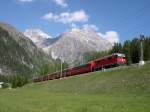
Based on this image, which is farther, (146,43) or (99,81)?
(146,43)

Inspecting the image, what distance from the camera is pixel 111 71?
7056 cm

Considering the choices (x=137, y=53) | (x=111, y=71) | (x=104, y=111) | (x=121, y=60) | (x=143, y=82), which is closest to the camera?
(x=104, y=111)

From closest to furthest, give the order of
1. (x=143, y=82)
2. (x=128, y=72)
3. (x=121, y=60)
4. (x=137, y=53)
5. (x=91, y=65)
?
(x=143, y=82)
(x=128, y=72)
(x=121, y=60)
(x=91, y=65)
(x=137, y=53)

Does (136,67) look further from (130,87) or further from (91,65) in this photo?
(91,65)

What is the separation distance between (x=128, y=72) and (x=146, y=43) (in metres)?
77.1

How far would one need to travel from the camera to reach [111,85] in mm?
58750

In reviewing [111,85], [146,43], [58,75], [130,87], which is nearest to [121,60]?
[111,85]

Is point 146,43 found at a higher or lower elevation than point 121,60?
higher

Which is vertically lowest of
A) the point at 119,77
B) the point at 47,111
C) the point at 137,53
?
the point at 47,111

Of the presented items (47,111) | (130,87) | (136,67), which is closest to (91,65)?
(136,67)

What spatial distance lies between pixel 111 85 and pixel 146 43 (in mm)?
82129

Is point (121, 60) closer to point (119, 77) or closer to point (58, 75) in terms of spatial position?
point (119, 77)

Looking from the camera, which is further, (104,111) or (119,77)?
(119,77)

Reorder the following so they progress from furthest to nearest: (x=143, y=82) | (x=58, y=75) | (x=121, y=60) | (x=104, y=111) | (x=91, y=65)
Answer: (x=58, y=75) < (x=91, y=65) < (x=121, y=60) < (x=143, y=82) < (x=104, y=111)
